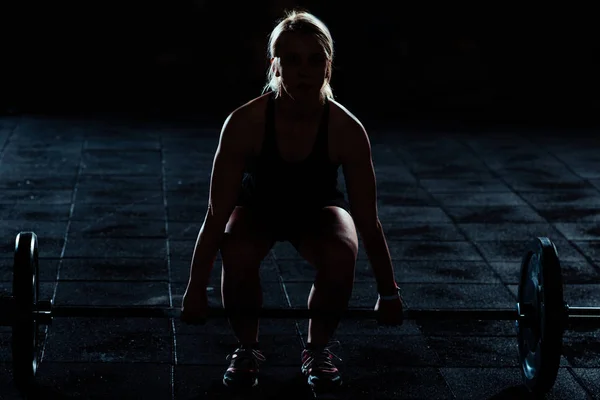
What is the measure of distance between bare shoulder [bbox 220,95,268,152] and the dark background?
20.3 ft

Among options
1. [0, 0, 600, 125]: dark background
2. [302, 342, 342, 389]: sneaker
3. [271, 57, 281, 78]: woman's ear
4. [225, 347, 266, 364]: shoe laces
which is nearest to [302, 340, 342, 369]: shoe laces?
[302, 342, 342, 389]: sneaker

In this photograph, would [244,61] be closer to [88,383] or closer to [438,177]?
[438,177]

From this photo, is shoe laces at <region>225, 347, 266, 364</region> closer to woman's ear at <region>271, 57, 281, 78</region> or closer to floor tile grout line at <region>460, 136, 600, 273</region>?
woman's ear at <region>271, 57, 281, 78</region>

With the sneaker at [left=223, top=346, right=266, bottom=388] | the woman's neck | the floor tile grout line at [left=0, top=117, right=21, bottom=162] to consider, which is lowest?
the floor tile grout line at [left=0, top=117, right=21, bottom=162]

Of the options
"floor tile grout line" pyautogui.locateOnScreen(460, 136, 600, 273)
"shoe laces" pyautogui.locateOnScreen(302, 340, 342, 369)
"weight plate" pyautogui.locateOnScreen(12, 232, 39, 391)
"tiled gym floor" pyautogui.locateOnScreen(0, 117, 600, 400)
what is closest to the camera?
"weight plate" pyautogui.locateOnScreen(12, 232, 39, 391)

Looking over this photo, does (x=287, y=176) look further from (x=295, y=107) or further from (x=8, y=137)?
(x=8, y=137)

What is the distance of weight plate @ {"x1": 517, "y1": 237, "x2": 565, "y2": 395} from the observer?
2.88m

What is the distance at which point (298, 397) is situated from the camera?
3074 mm

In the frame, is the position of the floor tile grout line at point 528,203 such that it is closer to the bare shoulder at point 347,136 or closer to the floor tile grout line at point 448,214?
the floor tile grout line at point 448,214

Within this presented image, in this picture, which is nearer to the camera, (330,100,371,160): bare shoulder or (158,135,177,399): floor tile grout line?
(330,100,371,160): bare shoulder

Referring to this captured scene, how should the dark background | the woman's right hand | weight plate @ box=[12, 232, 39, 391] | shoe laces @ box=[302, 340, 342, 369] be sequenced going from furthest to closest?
the dark background < shoe laces @ box=[302, 340, 342, 369] < the woman's right hand < weight plate @ box=[12, 232, 39, 391]

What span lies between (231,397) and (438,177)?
374 centimetres

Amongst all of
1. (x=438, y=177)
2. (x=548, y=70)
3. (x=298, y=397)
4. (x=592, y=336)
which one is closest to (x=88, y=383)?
(x=298, y=397)

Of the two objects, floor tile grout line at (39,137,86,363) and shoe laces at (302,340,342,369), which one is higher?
shoe laces at (302,340,342,369)
